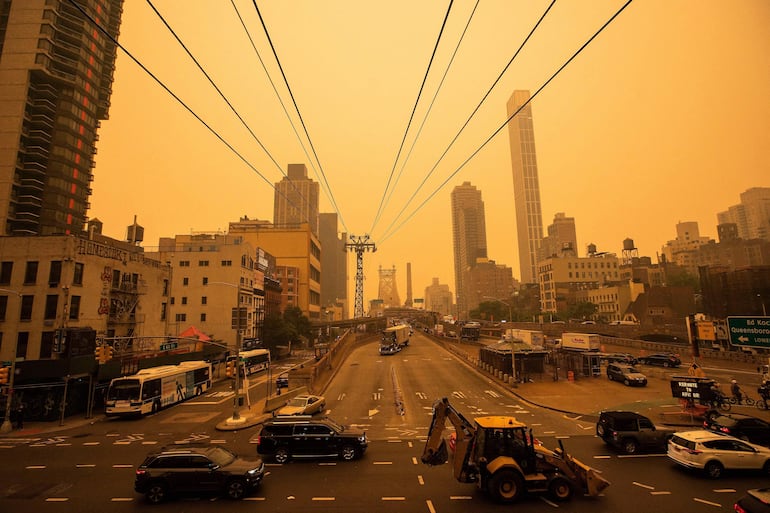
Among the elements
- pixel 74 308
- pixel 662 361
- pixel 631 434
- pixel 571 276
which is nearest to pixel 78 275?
pixel 74 308

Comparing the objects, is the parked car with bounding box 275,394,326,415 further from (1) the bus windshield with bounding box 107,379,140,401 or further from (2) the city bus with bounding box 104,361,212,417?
(1) the bus windshield with bounding box 107,379,140,401

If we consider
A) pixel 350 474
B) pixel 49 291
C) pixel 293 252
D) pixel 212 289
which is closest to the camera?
pixel 350 474

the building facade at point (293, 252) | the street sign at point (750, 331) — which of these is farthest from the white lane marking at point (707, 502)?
the building facade at point (293, 252)

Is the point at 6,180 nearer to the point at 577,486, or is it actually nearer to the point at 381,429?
the point at 381,429

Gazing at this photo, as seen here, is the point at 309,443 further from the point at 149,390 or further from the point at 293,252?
the point at 293,252

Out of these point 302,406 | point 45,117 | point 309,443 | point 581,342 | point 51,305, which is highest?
point 45,117

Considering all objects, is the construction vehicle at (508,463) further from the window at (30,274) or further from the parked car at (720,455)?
the window at (30,274)
